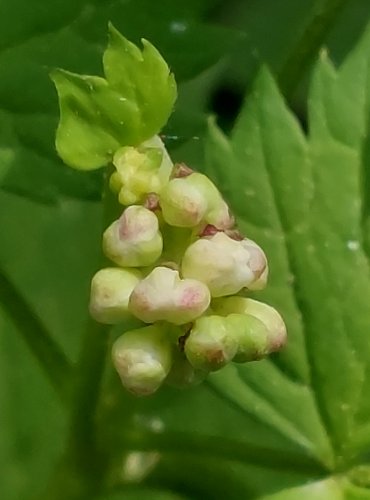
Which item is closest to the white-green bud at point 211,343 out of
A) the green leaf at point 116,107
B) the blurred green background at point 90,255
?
the green leaf at point 116,107

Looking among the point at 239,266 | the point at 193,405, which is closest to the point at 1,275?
the point at 239,266

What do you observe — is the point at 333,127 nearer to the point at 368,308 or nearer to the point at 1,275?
the point at 368,308

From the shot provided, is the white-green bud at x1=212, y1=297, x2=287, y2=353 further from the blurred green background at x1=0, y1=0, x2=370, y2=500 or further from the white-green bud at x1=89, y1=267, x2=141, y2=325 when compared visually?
the blurred green background at x1=0, y1=0, x2=370, y2=500

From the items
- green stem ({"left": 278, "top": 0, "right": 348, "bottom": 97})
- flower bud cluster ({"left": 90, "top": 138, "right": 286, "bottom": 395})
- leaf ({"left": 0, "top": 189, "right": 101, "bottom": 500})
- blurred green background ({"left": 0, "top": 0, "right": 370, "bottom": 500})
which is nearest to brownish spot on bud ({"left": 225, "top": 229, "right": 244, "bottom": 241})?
flower bud cluster ({"left": 90, "top": 138, "right": 286, "bottom": 395})

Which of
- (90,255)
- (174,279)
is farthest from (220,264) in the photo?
(90,255)

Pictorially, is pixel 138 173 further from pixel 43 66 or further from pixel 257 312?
pixel 43 66

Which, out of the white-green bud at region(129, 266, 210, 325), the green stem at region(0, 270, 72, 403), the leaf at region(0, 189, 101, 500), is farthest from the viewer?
the leaf at region(0, 189, 101, 500)
